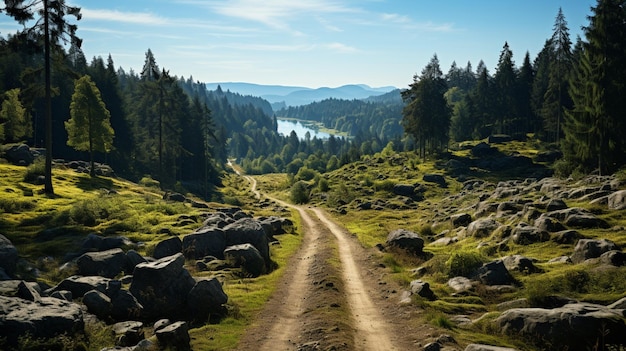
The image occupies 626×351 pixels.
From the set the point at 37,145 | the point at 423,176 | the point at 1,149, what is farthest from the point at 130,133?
the point at 423,176

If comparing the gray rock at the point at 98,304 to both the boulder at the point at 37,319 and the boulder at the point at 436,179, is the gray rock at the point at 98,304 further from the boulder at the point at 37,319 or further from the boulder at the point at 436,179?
the boulder at the point at 436,179

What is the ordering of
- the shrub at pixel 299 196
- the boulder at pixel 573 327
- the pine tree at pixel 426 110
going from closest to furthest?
the boulder at pixel 573 327
the shrub at pixel 299 196
the pine tree at pixel 426 110

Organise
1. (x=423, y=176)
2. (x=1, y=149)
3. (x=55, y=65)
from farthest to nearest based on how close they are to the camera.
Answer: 1. (x=423, y=176)
2. (x=1, y=149)
3. (x=55, y=65)

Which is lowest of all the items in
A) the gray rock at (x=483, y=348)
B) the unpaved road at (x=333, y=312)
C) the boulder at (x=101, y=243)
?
the unpaved road at (x=333, y=312)

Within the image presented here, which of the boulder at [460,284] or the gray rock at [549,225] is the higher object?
the gray rock at [549,225]

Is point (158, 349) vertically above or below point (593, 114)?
below

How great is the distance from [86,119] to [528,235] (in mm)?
56502

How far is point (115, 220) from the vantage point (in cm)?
3347

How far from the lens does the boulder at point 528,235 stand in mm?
26688

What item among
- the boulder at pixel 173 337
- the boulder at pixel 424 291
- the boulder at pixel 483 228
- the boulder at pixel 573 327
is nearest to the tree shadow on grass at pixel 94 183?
the boulder at pixel 173 337

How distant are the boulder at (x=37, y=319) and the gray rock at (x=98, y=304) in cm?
213

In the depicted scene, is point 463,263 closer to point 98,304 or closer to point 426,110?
point 98,304

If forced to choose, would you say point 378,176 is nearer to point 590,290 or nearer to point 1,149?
point 1,149

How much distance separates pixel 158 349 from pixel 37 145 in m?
88.8
